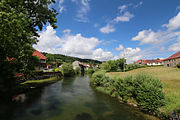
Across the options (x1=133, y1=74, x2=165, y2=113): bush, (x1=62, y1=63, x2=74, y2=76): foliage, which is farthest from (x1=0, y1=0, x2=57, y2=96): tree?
(x1=62, y1=63, x2=74, y2=76): foliage

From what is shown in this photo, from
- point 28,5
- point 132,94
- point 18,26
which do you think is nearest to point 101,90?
point 132,94

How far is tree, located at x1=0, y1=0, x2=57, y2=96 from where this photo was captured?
9.44 meters

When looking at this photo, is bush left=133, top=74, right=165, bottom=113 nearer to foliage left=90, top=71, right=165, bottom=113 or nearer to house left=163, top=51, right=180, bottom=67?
foliage left=90, top=71, right=165, bottom=113

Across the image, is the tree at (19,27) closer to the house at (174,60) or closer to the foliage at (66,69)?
the foliage at (66,69)

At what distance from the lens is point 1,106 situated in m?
2.12

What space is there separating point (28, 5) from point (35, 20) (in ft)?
7.32

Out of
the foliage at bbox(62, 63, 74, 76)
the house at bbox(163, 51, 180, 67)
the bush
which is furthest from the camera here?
the house at bbox(163, 51, 180, 67)

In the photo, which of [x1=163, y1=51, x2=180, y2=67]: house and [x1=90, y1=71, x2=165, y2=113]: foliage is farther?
[x1=163, y1=51, x2=180, y2=67]: house

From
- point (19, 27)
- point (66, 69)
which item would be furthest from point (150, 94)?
point (66, 69)

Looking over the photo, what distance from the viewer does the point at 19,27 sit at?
1048cm

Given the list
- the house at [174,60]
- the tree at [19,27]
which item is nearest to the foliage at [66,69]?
the tree at [19,27]

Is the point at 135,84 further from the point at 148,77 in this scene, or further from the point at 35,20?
the point at 35,20

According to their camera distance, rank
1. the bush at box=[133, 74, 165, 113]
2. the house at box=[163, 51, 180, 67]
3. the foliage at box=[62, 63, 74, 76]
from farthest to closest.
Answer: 1. the house at box=[163, 51, 180, 67]
2. the foliage at box=[62, 63, 74, 76]
3. the bush at box=[133, 74, 165, 113]

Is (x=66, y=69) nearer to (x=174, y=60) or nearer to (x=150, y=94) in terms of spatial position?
(x=150, y=94)
